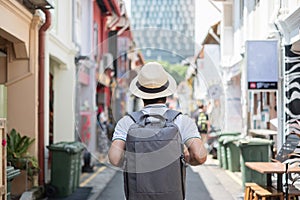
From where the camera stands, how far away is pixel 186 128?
3207mm

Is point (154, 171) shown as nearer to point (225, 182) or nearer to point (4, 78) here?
point (4, 78)

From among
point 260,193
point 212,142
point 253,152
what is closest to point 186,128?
point 260,193

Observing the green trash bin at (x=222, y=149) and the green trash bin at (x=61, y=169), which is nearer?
the green trash bin at (x=61, y=169)

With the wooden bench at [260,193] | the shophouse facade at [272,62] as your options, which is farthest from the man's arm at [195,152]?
the shophouse facade at [272,62]

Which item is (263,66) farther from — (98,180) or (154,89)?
(154,89)

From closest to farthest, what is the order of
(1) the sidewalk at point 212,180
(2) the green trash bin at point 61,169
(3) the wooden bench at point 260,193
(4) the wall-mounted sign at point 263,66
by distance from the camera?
(3) the wooden bench at point 260,193 → (2) the green trash bin at point 61,169 → (1) the sidewalk at point 212,180 → (4) the wall-mounted sign at point 263,66

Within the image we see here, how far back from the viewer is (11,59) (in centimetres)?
916

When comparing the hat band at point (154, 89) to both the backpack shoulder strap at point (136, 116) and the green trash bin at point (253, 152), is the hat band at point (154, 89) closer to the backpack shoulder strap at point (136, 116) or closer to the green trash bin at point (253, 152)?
the backpack shoulder strap at point (136, 116)

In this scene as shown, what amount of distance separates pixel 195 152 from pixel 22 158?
19.8 ft

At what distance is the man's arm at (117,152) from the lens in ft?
10.4

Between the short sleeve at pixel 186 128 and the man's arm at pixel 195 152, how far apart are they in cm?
3

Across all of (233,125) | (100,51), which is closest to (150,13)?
(233,125)

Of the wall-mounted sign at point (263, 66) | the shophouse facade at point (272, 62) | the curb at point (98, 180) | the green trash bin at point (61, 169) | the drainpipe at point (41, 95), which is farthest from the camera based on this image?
the wall-mounted sign at point (263, 66)

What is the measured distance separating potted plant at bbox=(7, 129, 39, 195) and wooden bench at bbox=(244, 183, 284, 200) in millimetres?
3338
